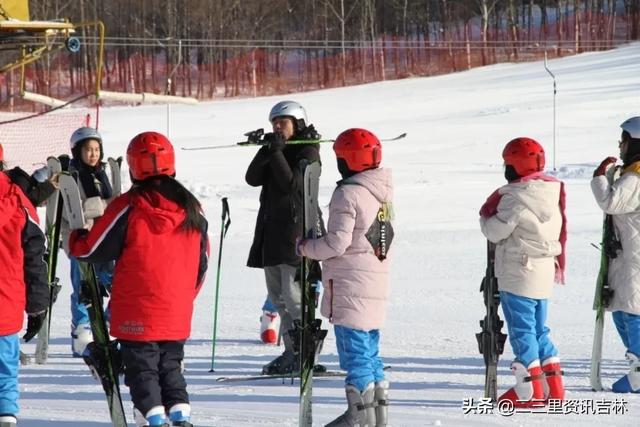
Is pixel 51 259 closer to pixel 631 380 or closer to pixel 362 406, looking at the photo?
pixel 362 406

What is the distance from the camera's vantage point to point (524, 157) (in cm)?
650

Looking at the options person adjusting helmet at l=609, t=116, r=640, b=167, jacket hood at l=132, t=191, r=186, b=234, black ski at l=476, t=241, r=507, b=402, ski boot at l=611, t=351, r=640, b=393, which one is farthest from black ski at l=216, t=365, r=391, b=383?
jacket hood at l=132, t=191, r=186, b=234

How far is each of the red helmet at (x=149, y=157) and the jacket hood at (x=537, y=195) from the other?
2121mm

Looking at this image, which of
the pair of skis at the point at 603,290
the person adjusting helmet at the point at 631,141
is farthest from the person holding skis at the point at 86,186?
the person adjusting helmet at the point at 631,141

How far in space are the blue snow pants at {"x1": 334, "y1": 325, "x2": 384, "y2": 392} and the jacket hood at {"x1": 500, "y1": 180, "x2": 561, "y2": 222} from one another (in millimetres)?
1225

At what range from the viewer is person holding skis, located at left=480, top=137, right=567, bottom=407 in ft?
21.3

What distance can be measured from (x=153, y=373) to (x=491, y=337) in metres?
2.26

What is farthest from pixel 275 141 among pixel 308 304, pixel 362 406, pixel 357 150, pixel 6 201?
pixel 6 201

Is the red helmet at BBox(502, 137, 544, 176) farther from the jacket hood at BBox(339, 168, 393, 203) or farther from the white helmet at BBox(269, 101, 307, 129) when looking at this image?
the white helmet at BBox(269, 101, 307, 129)

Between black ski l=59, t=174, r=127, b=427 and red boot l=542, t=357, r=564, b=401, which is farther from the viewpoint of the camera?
red boot l=542, t=357, r=564, b=401

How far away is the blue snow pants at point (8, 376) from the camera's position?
5.34 metres

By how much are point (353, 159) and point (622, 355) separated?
3264 mm

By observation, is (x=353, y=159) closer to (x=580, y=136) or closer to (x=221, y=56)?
(x=580, y=136)

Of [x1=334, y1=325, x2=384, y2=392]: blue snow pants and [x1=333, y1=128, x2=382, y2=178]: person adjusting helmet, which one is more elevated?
[x1=333, y1=128, x2=382, y2=178]: person adjusting helmet
